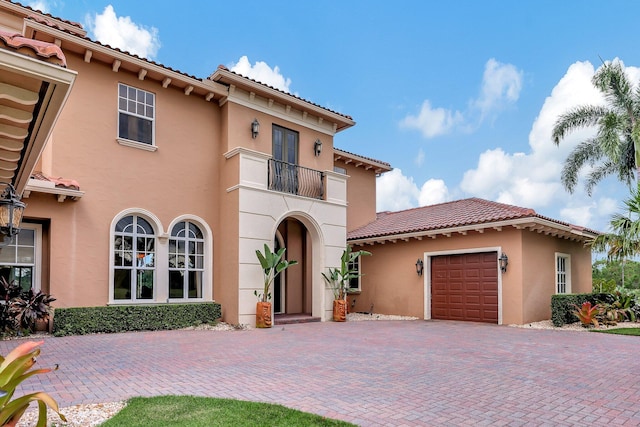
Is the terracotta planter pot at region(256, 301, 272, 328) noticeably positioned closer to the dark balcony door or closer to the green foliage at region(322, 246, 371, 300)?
the green foliage at region(322, 246, 371, 300)

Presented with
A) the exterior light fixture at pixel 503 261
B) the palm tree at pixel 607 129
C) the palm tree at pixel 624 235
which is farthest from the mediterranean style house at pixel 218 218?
the palm tree at pixel 607 129

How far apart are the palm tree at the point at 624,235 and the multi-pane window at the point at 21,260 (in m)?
17.6

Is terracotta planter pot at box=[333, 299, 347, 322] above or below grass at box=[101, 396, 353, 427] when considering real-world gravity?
below

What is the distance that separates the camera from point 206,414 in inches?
186

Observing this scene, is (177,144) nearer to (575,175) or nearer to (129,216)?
(129,216)

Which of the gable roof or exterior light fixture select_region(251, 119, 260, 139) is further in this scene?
exterior light fixture select_region(251, 119, 260, 139)

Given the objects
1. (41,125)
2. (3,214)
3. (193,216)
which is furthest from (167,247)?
(41,125)

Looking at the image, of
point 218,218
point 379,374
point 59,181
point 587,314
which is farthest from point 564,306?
point 59,181

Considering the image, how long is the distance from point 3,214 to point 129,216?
24.0 ft

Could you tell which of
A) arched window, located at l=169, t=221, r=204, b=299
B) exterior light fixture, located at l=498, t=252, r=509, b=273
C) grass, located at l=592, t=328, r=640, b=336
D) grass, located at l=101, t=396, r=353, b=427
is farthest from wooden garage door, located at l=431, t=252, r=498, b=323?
grass, located at l=101, t=396, r=353, b=427

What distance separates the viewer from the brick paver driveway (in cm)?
526

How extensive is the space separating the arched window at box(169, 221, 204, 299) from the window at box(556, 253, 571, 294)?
12723 millimetres

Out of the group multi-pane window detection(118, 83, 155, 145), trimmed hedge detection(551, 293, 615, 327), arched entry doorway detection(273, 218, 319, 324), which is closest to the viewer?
multi-pane window detection(118, 83, 155, 145)

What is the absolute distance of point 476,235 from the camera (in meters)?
15.5
